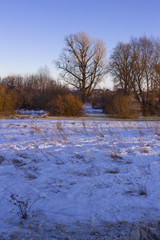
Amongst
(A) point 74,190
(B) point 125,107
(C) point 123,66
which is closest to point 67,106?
(B) point 125,107

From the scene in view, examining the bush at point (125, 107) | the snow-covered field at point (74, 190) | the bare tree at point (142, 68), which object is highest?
the bare tree at point (142, 68)

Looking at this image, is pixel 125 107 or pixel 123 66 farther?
pixel 123 66

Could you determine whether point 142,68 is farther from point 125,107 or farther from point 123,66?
point 125,107

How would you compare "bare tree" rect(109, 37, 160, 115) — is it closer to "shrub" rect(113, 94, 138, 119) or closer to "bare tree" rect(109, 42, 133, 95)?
"bare tree" rect(109, 42, 133, 95)

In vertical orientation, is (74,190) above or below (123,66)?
below

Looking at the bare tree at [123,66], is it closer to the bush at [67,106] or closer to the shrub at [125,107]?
the shrub at [125,107]

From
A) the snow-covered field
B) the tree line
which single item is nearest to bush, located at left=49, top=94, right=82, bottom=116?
the tree line

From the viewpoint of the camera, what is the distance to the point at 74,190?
3.43 meters

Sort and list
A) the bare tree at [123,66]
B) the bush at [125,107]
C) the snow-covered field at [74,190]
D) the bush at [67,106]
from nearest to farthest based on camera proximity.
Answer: the snow-covered field at [74,190] → the bush at [125,107] → the bush at [67,106] → the bare tree at [123,66]

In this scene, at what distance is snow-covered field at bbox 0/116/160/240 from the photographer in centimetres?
250

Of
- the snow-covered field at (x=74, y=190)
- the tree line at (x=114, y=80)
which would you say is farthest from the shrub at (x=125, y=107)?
the snow-covered field at (x=74, y=190)

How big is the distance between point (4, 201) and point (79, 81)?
89.7ft

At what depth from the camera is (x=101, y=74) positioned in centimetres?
2939

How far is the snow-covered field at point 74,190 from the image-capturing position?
2502 millimetres
